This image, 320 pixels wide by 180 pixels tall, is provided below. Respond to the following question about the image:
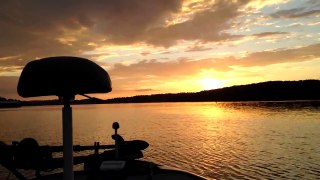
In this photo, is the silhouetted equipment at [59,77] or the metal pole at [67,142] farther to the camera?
the metal pole at [67,142]

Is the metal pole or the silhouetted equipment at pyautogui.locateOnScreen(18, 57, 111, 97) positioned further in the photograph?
the metal pole

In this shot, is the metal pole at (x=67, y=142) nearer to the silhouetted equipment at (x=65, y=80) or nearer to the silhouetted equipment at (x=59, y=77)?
the silhouetted equipment at (x=65, y=80)

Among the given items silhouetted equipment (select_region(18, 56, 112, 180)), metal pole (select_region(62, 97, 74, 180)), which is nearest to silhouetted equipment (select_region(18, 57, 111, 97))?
silhouetted equipment (select_region(18, 56, 112, 180))

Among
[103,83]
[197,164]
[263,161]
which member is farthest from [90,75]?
[263,161]

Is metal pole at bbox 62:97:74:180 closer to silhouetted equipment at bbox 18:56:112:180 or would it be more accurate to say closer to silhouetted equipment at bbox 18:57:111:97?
silhouetted equipment at bbox 18:56:112:180

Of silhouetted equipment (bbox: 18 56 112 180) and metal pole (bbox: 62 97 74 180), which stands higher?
silhouetted equipment (bbox: 18 56 112 180)

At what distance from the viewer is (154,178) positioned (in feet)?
23.8

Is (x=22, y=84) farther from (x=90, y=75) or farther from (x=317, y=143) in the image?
(x=317, y=143)

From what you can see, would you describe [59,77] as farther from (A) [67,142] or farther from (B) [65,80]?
(A) [67,142]

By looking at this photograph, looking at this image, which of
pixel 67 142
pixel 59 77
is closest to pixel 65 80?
pixel 59 77

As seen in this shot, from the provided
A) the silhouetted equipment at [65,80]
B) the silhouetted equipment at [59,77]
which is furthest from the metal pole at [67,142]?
the silhouetted equipment at [59,77]

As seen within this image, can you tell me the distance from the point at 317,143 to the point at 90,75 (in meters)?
51.8

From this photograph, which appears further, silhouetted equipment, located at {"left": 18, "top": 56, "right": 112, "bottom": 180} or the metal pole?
the metal pole

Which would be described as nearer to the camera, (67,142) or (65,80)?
(65,80)
